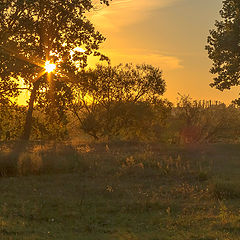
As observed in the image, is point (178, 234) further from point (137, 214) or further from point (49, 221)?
point (49, 221)

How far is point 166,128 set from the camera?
4612 centimetres

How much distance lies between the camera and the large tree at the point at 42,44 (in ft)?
86.2

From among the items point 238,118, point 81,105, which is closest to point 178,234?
point 81,105

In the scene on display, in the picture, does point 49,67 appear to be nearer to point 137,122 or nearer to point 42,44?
point 42,44

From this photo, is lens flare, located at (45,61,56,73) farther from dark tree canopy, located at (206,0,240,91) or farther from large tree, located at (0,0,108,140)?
dark tree canopy, located at (206,0,240,91)

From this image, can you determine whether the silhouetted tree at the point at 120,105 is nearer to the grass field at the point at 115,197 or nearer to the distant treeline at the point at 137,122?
the distant treeline at the point at 137,122

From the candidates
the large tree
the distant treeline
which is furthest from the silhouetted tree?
the large tree

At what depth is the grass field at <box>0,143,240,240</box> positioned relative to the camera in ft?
32.9

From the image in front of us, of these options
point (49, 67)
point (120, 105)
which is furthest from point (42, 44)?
point (120, 105)

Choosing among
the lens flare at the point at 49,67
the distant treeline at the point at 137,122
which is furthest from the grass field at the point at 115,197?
the distant treeline at the point at 137,122

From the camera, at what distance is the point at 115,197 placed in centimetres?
1367

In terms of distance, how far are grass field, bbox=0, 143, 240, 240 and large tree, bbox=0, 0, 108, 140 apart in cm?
780

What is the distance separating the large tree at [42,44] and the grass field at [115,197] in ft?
25.6

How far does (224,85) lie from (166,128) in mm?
12983
